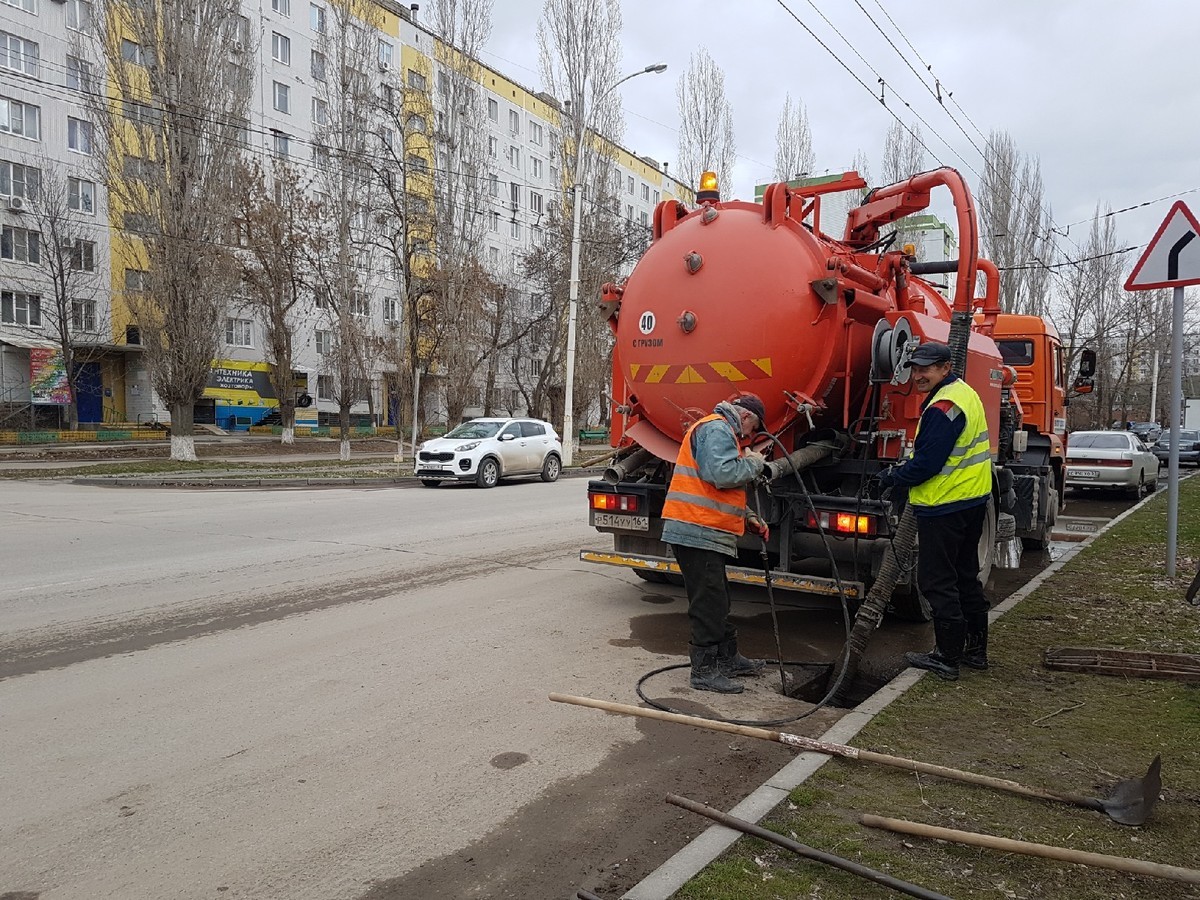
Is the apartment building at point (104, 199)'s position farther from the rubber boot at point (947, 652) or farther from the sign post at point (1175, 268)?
the rubber boot at point (947, 652)

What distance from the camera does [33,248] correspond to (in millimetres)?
34812

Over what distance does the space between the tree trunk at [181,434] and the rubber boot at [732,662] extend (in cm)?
2170

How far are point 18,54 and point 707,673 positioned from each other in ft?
136

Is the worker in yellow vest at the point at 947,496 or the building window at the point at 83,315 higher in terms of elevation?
the building window at the point at 83,315

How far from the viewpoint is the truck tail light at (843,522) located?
5.85 metres

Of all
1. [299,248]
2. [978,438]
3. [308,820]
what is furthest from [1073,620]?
[299,248]

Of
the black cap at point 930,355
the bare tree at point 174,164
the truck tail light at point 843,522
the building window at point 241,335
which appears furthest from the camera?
the building window at point 241,335

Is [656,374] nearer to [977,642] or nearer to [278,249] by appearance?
[977,642]

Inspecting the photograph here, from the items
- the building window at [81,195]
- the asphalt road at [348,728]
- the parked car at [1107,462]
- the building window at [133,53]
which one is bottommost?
the asphalt road at [348,728]

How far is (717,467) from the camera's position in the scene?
490cm

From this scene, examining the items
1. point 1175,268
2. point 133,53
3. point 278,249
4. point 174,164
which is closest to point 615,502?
point 1175,268

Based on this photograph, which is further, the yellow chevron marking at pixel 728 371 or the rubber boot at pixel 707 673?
the yellow chevron marking at pixel 728 371

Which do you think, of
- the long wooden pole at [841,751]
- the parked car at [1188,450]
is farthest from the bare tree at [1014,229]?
the long wooden pole at [841,751]

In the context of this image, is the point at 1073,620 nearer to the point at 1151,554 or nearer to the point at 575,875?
the point at 1151,554
